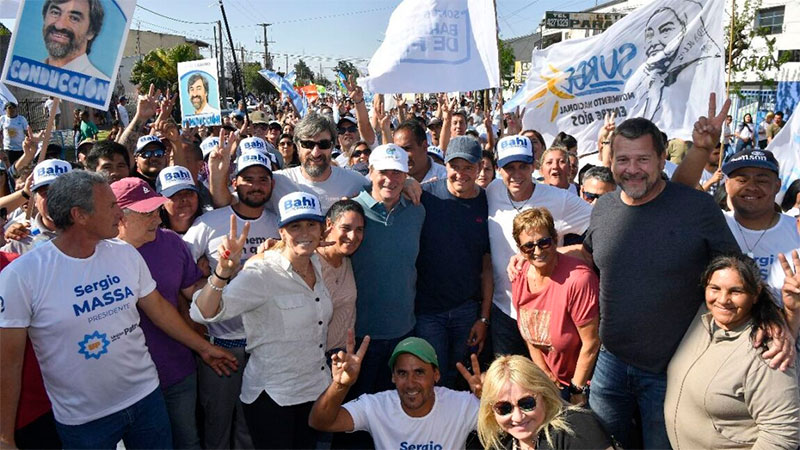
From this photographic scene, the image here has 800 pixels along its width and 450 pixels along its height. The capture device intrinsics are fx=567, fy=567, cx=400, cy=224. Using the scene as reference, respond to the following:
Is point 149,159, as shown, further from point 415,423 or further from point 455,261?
point 415,423

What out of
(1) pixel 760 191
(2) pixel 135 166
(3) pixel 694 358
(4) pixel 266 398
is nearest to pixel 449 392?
(4) pixel 266 398

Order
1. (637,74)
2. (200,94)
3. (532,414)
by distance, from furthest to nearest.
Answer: (200,94) → (637,74) → (532,414)

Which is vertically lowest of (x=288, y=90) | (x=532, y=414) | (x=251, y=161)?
(x=532, y=414)

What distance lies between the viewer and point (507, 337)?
4031 millimetres

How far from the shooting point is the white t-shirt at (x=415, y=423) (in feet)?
10.1

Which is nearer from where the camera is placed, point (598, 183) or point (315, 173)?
point (315, 173)

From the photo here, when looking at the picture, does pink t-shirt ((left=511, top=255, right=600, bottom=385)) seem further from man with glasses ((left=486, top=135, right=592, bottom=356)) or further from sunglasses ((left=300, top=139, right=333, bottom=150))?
sunglasses ((left=300, top=139, right=333, bottom=150))

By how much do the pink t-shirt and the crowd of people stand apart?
1 cm

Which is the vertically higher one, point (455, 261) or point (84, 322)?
point (84, 322)

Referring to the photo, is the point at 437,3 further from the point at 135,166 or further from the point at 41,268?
the point at 41,268

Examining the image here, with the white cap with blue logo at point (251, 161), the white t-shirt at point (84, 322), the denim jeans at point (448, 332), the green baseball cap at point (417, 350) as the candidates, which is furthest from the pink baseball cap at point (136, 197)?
the denim jeans at point (448, 332)

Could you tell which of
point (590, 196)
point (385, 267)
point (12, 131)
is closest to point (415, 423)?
point (385, 267)

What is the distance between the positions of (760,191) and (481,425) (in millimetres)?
2129

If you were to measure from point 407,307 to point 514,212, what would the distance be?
1.00 meters
